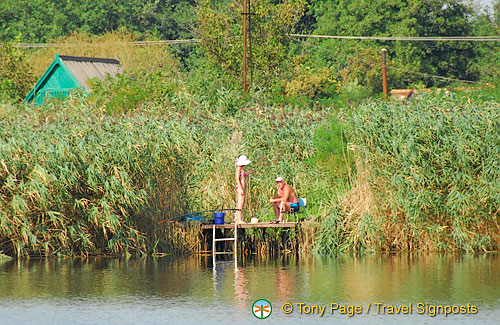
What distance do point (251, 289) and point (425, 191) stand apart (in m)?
6.05

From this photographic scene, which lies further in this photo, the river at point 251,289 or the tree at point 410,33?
the tree at point 410,33

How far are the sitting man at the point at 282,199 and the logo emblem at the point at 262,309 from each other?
6.10 meters

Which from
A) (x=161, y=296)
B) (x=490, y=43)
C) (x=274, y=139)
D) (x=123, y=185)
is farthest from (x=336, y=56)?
(x=161, y=296)

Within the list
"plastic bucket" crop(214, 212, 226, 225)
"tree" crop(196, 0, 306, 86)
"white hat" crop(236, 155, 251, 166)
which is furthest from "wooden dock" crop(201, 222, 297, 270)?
"tree" crop(196, 0, 306, 86)

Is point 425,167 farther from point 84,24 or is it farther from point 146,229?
point 84,24

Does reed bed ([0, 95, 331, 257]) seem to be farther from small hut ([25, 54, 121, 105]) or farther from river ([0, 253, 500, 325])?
small hut ([25, 54, 121, 105])

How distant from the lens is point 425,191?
19234 mm

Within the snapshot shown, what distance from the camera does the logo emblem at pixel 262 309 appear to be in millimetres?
12541

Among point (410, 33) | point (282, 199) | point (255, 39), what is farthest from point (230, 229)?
point (410, 33)

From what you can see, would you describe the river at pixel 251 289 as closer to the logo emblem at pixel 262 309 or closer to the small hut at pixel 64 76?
the logo emblem at pixel 262 309

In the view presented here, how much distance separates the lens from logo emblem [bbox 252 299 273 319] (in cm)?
1254

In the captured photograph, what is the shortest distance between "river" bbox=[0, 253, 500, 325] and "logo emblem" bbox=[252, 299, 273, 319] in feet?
0.32

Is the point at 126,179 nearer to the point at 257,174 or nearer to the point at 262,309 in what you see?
the point at 257,174

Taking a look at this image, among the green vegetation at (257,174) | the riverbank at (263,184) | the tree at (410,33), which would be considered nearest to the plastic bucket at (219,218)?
the riverbank at (263,184)
